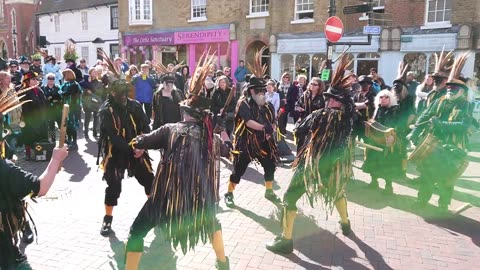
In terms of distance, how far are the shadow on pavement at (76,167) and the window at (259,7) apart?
45.5 feet

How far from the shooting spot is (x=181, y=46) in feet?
82.6

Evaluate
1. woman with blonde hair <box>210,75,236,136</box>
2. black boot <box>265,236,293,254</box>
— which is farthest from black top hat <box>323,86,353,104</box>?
woman with blonde hair <box>210,75,236,136</box>

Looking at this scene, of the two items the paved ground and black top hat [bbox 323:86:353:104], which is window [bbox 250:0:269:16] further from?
black top hat [bbox 323:86:353:104]

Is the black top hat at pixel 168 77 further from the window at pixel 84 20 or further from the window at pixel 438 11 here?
the window at pixel 84 20

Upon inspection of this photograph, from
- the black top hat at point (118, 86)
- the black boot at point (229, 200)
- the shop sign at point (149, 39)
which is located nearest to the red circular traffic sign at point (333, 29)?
the black boot at point (229, 200)

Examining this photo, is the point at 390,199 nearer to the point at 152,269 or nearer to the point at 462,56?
the point at 462,56

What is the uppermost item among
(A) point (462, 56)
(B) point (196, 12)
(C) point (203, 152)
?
(B) point (196, 12)

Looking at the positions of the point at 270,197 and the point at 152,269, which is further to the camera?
the point at 270,197

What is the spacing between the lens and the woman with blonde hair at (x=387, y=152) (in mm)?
6387

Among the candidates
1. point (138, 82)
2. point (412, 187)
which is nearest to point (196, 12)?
point (138, 82)

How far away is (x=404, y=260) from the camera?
4297 millimetres

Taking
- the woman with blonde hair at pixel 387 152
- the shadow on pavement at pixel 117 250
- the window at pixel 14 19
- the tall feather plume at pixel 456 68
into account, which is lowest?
the shadow on pavement at pixel 117 250

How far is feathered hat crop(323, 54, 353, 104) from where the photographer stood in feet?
14.3

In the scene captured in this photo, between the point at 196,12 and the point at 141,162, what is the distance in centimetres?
2027
